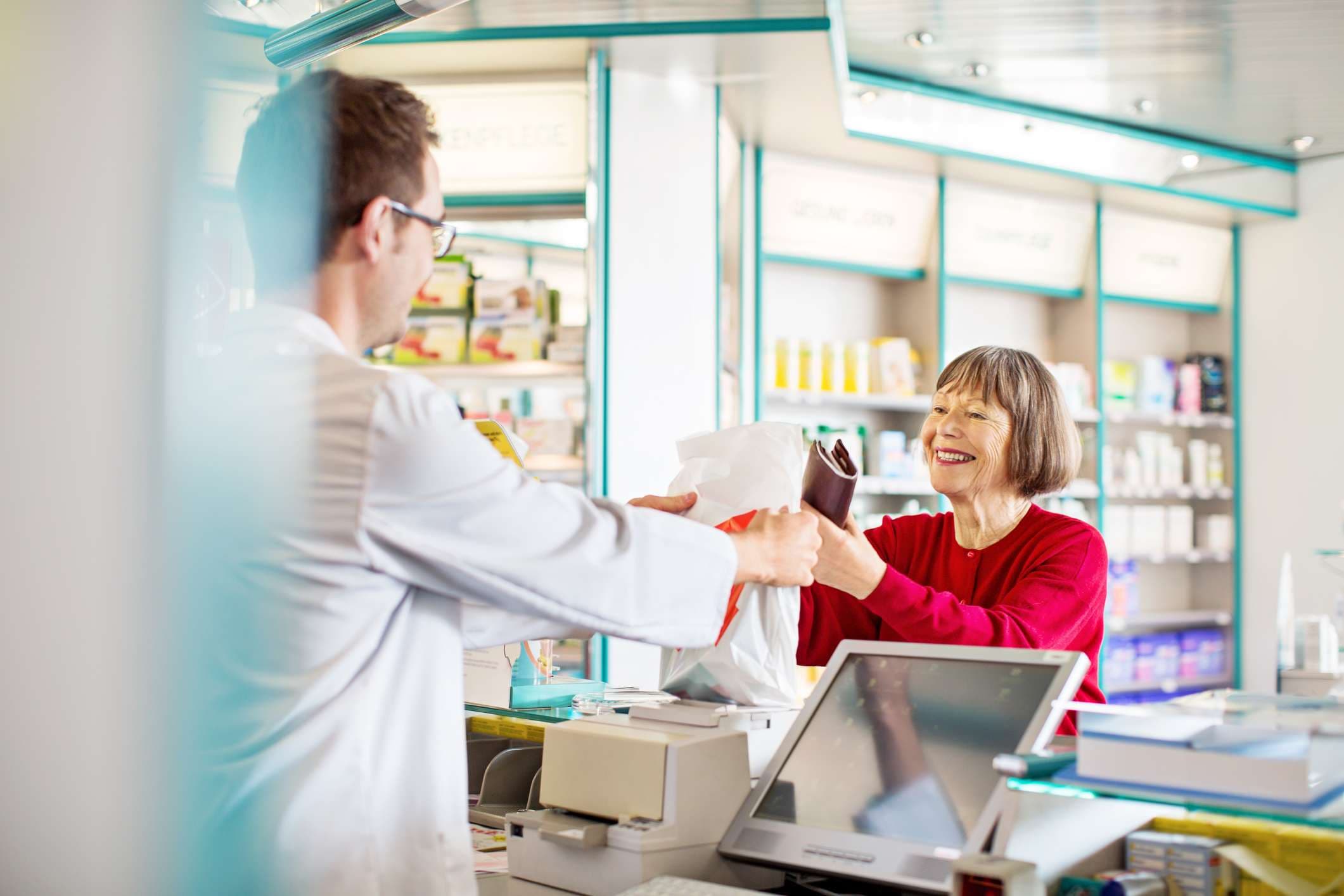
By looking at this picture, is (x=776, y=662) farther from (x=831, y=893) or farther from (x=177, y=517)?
(x=177, y=517)

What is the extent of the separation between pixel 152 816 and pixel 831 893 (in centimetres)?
99

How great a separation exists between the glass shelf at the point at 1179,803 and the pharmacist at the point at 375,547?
403 millimetres

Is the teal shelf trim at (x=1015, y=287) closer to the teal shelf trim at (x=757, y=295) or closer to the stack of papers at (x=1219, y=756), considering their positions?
the teal shelf trim at (x=757, y=295)

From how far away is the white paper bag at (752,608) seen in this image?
1789mm

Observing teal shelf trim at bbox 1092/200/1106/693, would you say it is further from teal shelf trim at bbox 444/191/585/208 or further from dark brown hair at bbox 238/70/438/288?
dark brown hair at bbox 238/70/438/288

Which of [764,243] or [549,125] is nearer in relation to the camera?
[549,125]

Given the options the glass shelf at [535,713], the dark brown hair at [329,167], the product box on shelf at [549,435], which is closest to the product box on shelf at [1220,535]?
the product box on shelf at [549,435]

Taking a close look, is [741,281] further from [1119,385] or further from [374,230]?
[374,230]

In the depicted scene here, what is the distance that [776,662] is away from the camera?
1821 millimetres

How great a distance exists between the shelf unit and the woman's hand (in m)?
3.35

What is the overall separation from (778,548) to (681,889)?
0.45 m

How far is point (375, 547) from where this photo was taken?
1.26 meters

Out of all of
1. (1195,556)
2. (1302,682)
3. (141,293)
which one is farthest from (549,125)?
(1195,556)

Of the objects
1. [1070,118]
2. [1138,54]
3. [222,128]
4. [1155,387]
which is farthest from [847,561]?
[1155,387]
